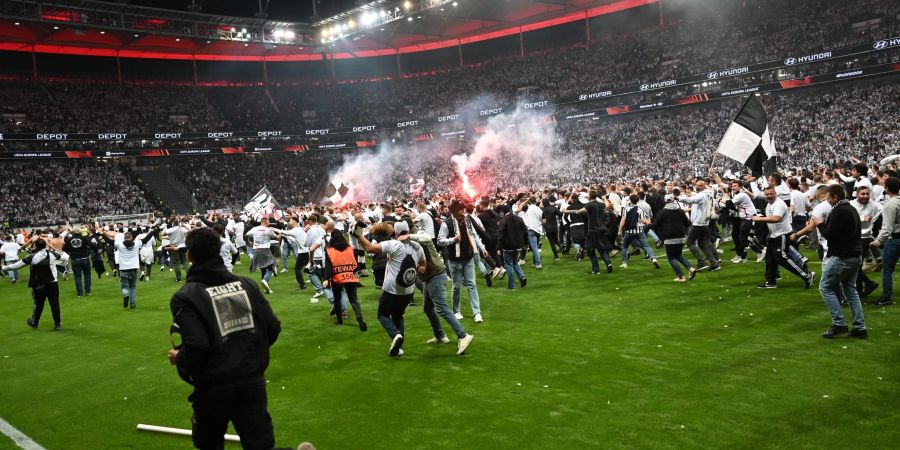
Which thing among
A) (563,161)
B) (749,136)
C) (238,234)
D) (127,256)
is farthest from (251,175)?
(749,136)

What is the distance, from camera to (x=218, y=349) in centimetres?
359

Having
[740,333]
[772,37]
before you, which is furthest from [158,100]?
[740,333]

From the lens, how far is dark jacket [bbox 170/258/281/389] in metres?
3.53

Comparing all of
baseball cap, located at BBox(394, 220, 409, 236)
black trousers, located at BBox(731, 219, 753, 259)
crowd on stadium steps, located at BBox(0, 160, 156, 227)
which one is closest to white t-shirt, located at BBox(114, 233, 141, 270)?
baseball cap, located at BBox(394, 220, 409, 236)

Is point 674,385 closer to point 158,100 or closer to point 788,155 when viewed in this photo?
point 788,155

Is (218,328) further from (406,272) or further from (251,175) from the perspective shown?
(251,175)

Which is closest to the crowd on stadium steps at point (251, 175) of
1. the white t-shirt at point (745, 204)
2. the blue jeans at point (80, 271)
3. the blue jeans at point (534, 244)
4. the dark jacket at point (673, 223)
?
the blue jeans at point (80, 271)

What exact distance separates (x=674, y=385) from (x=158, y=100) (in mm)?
53521

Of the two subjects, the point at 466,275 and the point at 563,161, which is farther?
the point at 563,161

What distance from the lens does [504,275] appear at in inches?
575

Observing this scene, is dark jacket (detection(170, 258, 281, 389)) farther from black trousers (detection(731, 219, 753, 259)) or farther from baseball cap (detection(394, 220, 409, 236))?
black trousers (detection(731, 219, 753, 259))

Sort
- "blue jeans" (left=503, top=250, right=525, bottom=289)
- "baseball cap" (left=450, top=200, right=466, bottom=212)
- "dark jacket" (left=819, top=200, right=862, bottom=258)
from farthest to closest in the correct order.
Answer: "blue jeans" (left=503, top=250, right=525, bottom=289), "baseball cap" (left=450, top=200, right=466, bottom=212), "dark jacket" (left=819, top=200, right=862, bottom=258)

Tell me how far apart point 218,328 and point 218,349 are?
Result: 116 mm

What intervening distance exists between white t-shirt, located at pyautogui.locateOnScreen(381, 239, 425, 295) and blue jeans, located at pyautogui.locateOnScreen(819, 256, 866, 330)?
15.3ft
